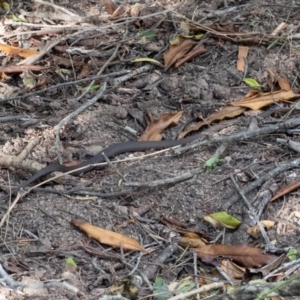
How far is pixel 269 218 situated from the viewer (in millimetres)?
2816

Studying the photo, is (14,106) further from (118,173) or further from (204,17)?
(204,17)

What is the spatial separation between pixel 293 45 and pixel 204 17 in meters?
0.70

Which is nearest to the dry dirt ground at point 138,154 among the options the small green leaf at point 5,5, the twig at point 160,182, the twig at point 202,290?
the twig at point 160,182

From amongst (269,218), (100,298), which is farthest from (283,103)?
(100,298)

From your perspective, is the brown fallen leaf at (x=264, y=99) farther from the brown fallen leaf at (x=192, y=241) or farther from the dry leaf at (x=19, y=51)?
the dry leaf at (x=19, y=51)

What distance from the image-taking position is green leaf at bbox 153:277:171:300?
2.42m

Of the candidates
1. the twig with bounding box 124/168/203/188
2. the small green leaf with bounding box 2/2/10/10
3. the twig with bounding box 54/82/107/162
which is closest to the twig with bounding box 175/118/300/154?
the twig with bounding box 124/168/203/188

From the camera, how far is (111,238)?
273 cm

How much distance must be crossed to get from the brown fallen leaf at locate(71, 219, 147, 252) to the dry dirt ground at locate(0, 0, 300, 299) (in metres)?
0.03

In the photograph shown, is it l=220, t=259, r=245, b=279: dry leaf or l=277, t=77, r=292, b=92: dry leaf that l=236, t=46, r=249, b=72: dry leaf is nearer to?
l=277, t=77, r=292, b=92: dry leaf

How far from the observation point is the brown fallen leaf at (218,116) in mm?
3512

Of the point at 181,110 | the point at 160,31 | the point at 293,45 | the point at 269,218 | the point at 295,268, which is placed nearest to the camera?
the point at 295,268

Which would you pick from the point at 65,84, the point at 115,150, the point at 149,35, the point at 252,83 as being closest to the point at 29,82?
the point at 65,84

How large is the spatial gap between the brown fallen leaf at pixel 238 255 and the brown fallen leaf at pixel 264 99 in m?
1.10
